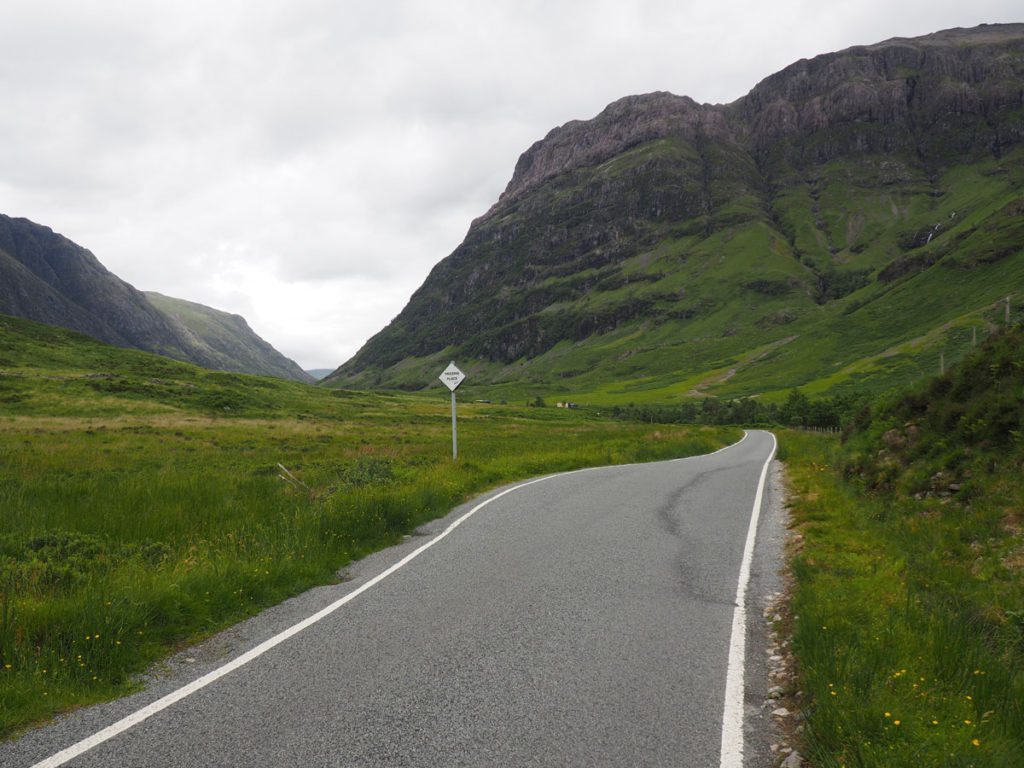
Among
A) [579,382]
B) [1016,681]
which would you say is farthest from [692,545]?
[579,382]

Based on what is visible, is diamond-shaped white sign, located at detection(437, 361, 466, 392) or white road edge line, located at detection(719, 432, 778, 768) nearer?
white road edge line, located at detection(719, 432, 778, 768)

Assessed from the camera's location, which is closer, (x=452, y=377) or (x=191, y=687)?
(x=191, y=687)

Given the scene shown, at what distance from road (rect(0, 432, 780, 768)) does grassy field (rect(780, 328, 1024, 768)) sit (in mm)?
653

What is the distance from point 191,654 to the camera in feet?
17.4

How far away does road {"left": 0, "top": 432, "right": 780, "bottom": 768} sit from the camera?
374 cm

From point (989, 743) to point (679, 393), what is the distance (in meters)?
157

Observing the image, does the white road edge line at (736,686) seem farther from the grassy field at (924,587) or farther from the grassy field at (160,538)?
the grassy field at (160,538)

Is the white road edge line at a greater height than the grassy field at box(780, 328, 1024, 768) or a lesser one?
lesser

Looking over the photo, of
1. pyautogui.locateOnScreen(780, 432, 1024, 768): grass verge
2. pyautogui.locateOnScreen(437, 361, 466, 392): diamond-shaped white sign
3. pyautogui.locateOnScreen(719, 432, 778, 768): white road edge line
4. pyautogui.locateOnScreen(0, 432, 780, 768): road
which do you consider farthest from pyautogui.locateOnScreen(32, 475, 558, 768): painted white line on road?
pyautogui.locateOnScreen(437, 361, 466, 392): diamond-shaped white sign

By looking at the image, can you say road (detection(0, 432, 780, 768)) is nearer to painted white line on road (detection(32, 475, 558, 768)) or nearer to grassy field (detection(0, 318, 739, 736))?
painted white line on road (detection(32, 475, 558, 768))

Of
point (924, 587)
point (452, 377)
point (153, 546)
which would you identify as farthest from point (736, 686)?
point (452, 377)

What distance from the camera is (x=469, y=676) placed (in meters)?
4.74

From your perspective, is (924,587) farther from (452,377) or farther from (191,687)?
(452,377)

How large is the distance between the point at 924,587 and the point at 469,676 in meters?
5.83
